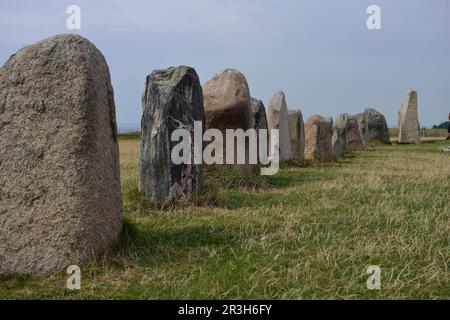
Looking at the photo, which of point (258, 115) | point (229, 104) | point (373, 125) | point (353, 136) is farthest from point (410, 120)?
point (229, 104)

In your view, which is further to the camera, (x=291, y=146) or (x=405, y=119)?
(x=405, y=119)

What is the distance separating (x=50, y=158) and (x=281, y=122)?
11.7 meters

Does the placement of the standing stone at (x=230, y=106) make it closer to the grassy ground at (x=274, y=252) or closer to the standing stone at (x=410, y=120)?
the grassy ground at (x=274, y=252)

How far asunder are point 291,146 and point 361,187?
6.83 m

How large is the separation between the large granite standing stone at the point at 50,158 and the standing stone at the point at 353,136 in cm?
2180

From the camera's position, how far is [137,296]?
4777mm

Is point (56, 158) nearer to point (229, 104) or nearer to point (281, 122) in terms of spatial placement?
point (229, 104)

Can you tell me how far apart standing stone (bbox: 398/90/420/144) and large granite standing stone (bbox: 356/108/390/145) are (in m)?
0.92

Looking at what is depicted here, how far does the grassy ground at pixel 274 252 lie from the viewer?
4801 millimetres

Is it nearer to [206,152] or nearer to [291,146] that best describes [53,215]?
[206,152]

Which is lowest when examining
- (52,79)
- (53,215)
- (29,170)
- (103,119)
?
(53,215)
